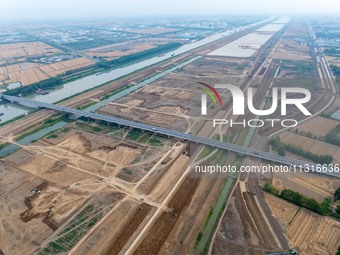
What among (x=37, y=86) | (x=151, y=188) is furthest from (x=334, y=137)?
(x=37, y=86)

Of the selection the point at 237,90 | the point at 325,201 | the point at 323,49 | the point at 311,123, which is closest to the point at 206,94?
the point at 237,90

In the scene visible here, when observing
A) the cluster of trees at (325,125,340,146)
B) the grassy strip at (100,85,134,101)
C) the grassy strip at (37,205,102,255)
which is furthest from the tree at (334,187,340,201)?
the grassy strip at (100,85,134,101)

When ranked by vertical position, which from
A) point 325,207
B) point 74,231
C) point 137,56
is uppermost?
point 137,56

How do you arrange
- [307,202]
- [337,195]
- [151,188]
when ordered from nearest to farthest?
1. [307,202]
2. [337,195]
3. [151,188]

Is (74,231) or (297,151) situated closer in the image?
(74,231)

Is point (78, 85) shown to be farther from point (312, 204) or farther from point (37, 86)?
point (312, 204)

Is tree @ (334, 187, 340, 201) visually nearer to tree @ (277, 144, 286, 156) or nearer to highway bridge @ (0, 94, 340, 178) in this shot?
highway bridge @ (0, 94, 340, 178)

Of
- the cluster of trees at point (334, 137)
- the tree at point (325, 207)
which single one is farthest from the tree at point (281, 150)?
the tree at point (325, 207)
